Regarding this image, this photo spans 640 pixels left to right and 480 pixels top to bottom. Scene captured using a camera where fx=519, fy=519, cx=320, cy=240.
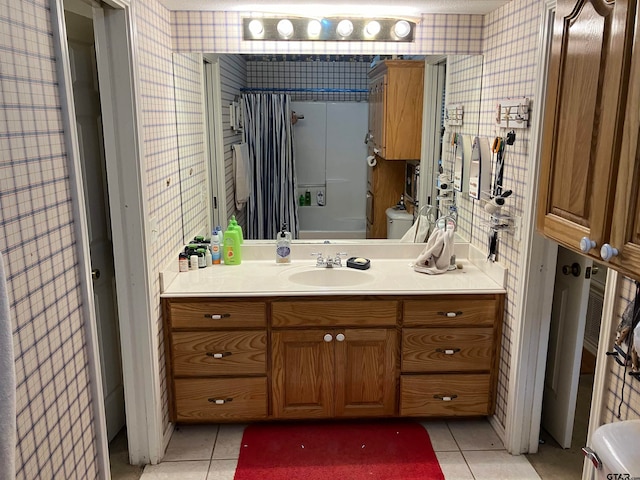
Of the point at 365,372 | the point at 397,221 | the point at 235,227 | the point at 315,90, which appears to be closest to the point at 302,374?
the point at 365,372

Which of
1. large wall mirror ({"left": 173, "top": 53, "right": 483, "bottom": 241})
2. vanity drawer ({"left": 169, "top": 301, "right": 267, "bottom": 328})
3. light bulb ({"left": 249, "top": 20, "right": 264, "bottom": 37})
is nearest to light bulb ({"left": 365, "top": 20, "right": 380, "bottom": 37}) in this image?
large wall mirror ({"left": 173, "top": 53, "right": 483, "bottom": 241})

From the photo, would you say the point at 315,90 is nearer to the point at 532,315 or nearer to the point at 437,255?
the point at 437,255

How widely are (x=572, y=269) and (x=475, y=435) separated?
0.94 m

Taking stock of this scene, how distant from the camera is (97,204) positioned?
7.83ft

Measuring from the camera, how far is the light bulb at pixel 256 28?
2.61 meters

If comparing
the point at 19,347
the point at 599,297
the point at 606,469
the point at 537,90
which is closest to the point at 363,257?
the point at 537,90

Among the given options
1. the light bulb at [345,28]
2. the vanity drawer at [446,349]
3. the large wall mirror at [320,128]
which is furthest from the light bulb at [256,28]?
the vanity drawer at [446,349]

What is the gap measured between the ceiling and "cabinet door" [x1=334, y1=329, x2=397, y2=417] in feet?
5.11

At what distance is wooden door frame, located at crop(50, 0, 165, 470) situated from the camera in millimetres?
Answer: 1931

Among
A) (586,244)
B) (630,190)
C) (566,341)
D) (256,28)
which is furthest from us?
(256,28)

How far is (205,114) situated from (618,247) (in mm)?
2215

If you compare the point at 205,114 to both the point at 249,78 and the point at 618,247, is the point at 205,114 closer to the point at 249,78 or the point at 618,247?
the point at 249,78

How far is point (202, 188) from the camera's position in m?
2.88

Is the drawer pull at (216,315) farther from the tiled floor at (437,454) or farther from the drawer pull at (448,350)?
the drawer pull at (448,350)
